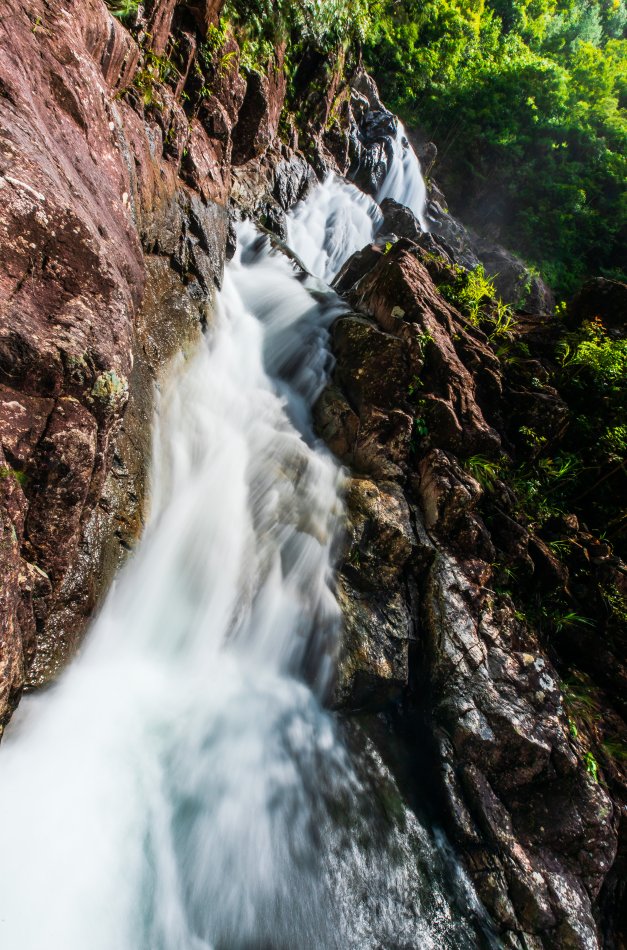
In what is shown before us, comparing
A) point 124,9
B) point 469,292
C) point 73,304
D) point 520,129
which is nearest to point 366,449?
point 73,304

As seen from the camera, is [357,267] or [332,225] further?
[332,225]

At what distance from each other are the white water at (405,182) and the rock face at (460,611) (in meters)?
12.5

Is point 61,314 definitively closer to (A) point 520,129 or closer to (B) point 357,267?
(B) point 357,267

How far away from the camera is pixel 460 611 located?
161 inches

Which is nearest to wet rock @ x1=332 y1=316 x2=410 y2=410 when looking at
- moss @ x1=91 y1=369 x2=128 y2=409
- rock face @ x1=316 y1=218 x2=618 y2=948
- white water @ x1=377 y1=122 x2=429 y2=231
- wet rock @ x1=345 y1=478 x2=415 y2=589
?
rock face @ x1=316 y1=218 x2=618 y2=948

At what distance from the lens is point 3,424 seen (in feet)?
6.57

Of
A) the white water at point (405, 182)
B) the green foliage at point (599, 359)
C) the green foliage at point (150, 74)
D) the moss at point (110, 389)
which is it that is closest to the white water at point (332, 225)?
the white water at point (405, 182)

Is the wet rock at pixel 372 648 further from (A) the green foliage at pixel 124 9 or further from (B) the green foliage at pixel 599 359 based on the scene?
(A) the green foliage at pixel 124 9

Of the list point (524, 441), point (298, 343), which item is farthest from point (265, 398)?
point (524, 441)

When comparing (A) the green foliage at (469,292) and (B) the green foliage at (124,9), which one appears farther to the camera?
(A) the green foliage at (469,292)

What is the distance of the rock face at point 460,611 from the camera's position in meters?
3.17

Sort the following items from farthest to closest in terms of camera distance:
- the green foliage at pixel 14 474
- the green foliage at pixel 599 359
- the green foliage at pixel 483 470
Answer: the green foliage at pixel 599 359
the green foliage at pixel 483 470
the green foliage at pixel 14 474

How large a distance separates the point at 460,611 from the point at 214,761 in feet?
8.50

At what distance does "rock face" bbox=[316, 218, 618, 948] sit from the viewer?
10.4 ft
